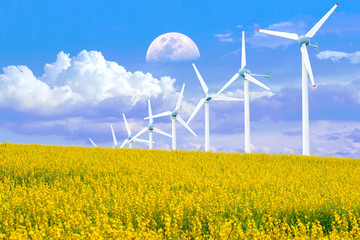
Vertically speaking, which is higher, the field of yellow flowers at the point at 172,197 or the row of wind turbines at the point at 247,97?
the row of wind turbines at the point at 247,97

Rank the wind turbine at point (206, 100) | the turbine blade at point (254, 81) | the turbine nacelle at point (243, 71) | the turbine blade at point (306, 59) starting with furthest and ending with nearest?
the wind turbine at point (206, 100)
the turbine nacelle at point (243, 71)
the turbine blade at point (254, 81)
the turbine blade at point (306, 59)

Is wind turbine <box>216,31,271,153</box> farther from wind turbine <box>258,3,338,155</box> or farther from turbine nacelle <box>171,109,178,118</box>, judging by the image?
turbine nacelle <box>171,109,178,118</box>

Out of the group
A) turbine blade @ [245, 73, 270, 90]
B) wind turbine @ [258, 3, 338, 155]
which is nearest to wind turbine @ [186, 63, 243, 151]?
turbine blade @ [245, 73, 270, 90]

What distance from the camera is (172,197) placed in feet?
42.1

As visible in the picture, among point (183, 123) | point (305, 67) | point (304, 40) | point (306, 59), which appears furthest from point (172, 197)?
point (183, 123)

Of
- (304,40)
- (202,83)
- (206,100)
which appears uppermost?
(304,40)

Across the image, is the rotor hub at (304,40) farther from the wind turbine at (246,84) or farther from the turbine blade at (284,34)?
the wind turbine at (246,84)

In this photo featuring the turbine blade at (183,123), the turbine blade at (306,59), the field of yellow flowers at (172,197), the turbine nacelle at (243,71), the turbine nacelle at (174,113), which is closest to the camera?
the field of yellow flowers at (172,197)

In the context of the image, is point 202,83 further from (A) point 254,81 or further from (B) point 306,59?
(B) point 306,59

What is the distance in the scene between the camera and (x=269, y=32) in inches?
1556

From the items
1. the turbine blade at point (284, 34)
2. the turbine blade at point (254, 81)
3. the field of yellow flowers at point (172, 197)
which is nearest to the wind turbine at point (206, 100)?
the turbine blade at point (254, 81)

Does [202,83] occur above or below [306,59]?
above

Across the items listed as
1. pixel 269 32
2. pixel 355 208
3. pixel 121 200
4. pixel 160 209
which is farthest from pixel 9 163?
pixel 269 32

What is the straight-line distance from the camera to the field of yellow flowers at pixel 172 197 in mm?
9141
